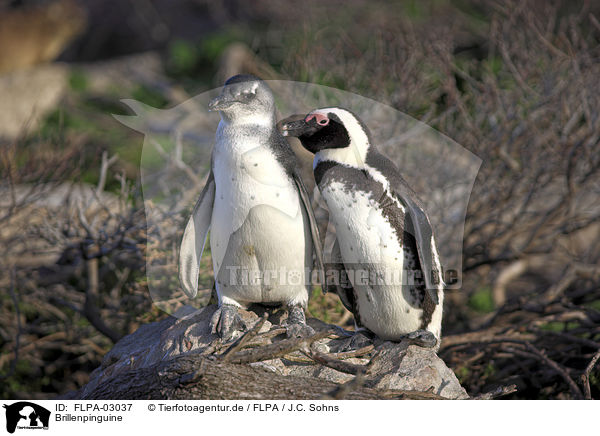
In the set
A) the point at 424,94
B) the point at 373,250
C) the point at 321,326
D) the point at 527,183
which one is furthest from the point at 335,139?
the point at 527,183

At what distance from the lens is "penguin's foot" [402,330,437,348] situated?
169 centimetres

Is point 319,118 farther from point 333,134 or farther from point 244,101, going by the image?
point 244,101

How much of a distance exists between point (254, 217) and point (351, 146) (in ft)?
1.12

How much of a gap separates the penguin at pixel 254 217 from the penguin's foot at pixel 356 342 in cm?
14

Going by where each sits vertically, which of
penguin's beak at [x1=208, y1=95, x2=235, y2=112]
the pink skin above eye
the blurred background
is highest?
penguin's beak at [x1=208, y1=95, x2=235, y2=112]

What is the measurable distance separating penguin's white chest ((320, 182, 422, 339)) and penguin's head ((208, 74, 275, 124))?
282mm

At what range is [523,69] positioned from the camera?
130 inches

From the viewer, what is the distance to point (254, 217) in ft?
5.45

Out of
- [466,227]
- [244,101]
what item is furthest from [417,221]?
[466,227]

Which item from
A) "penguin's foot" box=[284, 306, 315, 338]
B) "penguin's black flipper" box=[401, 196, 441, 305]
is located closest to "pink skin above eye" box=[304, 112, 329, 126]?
"penguin's black flipper" box=[401, 196, 441, 305]
